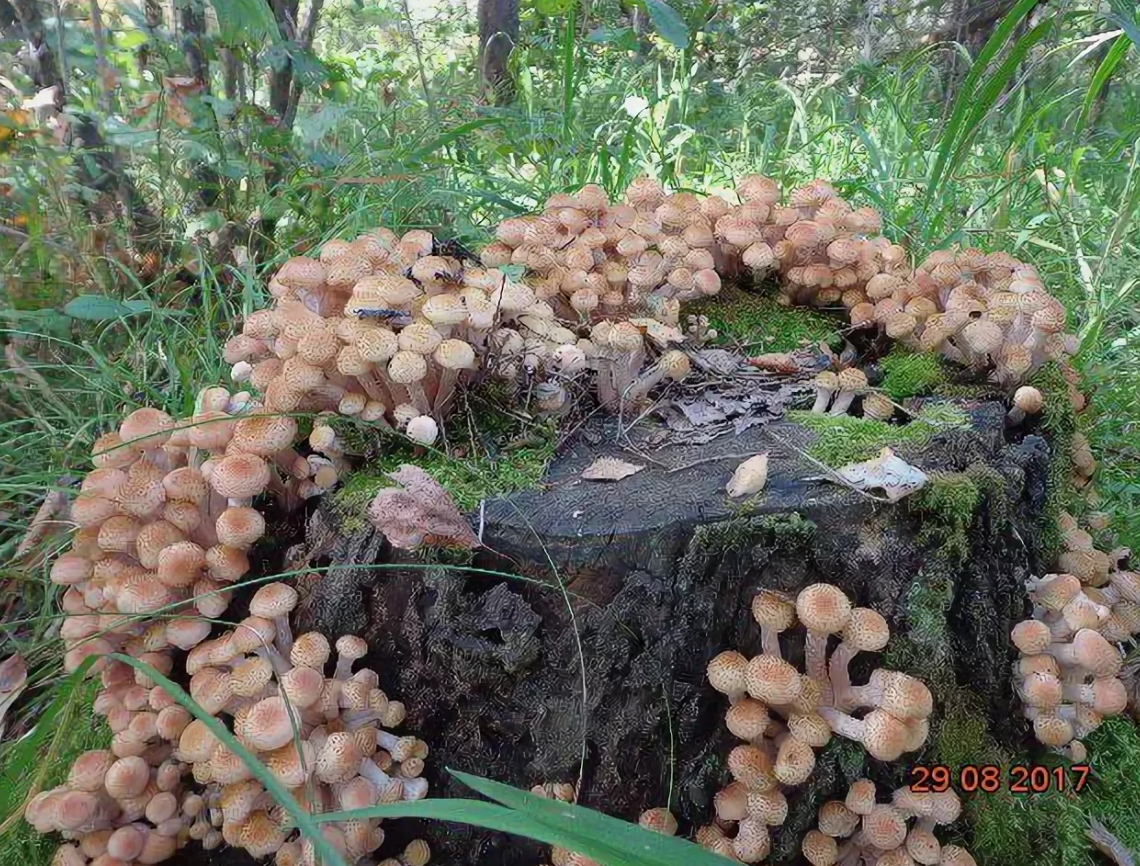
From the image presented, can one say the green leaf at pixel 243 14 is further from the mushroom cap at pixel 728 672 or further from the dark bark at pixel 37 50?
the mushroom cap at pixel 728 672

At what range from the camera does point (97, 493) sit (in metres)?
2.08

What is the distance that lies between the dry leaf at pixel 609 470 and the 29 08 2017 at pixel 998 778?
1012mm

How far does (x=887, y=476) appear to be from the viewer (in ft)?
Answer: 6.04

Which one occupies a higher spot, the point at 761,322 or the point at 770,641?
the point at 761,322

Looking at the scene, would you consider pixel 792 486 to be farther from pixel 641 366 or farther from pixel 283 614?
pixel 283 614

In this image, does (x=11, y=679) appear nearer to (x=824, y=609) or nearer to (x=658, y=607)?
(x=658, y=607)

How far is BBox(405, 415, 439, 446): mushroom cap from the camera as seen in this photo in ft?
6.79

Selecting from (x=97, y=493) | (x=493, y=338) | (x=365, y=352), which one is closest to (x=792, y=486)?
(x=493, y=338)

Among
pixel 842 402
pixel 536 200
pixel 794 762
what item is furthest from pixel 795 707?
pixel 536 200

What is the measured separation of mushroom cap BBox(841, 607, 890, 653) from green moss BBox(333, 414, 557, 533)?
82 cm

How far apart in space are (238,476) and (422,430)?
47 cm

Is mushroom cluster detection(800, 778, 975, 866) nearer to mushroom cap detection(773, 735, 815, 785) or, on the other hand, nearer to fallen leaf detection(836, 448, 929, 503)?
mushroom cap detection(773, 735, 815, 785)

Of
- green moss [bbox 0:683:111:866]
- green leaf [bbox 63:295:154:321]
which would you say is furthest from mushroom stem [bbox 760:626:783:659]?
green leaf [bbox 63:295:154:321]

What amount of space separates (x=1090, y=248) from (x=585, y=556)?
3.11 m
